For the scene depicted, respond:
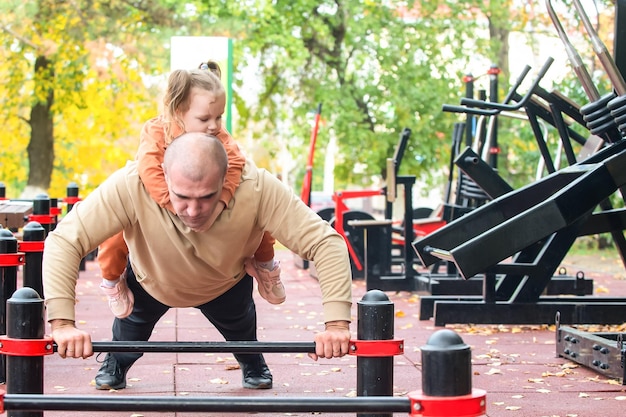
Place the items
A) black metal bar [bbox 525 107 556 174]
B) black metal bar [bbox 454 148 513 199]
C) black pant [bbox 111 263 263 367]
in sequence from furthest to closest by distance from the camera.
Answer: black metal bar [bbox 525 107 556 174] → black metal bar [bbox 454 148 513 199] → black pant [bbox 111 263 263 367]

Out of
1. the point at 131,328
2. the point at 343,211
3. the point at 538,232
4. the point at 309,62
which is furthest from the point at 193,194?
the point at 309,62

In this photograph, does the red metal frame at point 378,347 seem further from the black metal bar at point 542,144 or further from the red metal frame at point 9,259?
the black metal bar at point 542,144

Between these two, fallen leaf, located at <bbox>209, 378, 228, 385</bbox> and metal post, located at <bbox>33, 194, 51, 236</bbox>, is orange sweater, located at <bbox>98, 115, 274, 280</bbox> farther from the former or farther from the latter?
metal post, located at <bbox>33, 194, 51, 236</bbox>

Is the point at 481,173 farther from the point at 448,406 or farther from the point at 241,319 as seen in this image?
the point at 448,406

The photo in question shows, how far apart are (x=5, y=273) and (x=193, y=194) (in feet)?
6.77

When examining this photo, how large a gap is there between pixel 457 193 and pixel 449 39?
10.1 metres

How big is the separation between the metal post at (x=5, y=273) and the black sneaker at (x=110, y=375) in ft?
1.79

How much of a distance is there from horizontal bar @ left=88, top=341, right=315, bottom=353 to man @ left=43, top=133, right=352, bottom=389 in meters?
0.05

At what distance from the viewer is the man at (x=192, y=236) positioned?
3.18 m

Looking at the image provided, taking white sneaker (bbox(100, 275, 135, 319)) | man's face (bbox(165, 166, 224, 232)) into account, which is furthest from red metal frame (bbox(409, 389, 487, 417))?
white sneaker (bbox(100, 275, 135, 319))

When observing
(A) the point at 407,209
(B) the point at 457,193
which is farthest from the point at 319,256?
(B) the point at 457,193

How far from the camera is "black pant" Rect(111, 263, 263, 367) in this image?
4328 millimetres

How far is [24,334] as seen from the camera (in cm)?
300

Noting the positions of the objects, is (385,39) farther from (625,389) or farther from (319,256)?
(319,256)
